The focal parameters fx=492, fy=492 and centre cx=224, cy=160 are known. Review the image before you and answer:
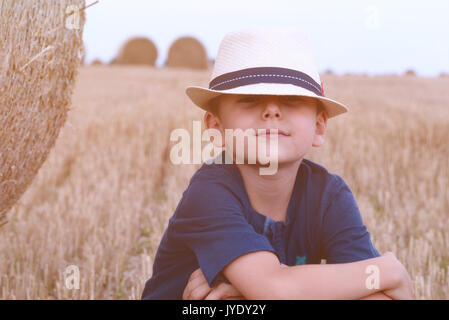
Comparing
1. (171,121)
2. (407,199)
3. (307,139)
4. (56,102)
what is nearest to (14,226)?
(56,102)

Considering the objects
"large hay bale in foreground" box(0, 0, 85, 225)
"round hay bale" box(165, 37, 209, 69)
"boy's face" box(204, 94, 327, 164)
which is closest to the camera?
"boy's face" box(204, 94, 327, 164)

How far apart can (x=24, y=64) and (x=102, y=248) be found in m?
1.15

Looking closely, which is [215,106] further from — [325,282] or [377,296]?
[377,296]

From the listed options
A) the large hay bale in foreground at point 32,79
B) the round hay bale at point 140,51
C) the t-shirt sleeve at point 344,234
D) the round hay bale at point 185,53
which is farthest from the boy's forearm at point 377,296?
the round hay bale at point 140,51

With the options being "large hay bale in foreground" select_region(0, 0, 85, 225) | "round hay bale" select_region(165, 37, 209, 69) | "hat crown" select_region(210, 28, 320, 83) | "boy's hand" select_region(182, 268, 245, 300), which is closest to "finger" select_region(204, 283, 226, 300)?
Answer: "boy's hand" select_region(182, 268, 245, 300)

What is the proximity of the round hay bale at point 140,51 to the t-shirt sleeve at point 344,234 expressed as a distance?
24.5m

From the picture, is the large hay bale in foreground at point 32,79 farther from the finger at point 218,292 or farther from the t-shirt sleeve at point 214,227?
the finger at point 218,292

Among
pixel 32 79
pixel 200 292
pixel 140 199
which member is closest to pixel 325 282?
pixel 200 292

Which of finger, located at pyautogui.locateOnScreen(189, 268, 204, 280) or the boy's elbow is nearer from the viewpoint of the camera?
the boy's elbow

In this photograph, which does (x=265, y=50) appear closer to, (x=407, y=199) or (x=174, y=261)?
(x=174, y=261)

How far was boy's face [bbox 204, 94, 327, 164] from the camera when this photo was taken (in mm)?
1469

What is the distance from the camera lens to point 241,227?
1466 mm

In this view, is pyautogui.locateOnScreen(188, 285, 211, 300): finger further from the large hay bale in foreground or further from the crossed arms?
the large hay bale in foreground

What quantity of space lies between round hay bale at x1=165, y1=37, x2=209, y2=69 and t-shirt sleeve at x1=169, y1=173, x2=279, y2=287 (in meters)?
22.5
